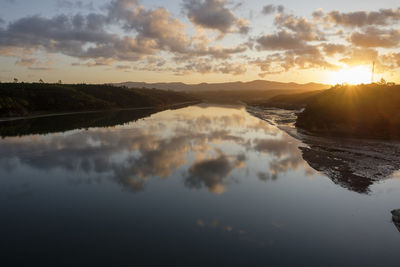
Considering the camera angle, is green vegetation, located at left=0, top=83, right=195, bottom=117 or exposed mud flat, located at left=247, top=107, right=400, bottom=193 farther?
green vegetation, located at left=0, top=83, right=195, bottom=117

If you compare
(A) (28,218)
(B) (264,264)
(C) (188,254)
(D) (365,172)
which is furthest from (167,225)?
(D) (365,172)

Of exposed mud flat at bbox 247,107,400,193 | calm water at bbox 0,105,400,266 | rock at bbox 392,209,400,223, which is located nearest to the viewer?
calm water at bbox 0,105,400,266

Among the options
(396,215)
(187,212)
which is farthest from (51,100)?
(396,215)

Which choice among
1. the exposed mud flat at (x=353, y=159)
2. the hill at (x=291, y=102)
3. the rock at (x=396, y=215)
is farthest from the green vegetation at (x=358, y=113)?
the hill at (x=291, y=102)

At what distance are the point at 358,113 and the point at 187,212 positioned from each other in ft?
143

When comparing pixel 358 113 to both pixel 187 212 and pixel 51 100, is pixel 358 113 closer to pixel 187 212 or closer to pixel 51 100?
pixel 187 212

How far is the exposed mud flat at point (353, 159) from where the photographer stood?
74.4 feet

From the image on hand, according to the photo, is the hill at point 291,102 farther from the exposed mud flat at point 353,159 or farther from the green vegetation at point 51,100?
the exposed mud flat at point 353,159

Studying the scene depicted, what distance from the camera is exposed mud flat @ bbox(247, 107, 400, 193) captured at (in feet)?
74.4

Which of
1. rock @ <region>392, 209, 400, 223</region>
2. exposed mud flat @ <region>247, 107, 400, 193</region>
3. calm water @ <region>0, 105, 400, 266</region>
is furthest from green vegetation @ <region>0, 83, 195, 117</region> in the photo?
rock @ <region>392, 209, 400, 223</region>

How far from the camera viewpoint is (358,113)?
48.8m

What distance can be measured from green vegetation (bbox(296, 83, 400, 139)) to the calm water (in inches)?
857

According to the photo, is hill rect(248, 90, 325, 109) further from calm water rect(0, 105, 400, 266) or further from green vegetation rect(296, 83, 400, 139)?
calm water rect(0, 105, 400, 266)

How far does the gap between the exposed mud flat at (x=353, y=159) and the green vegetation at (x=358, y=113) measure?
6.85 metres
